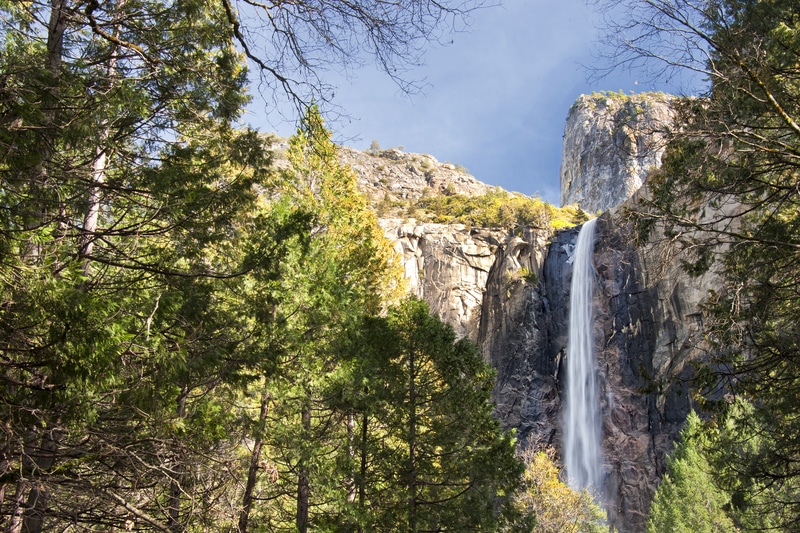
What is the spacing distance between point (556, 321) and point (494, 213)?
12.0 m

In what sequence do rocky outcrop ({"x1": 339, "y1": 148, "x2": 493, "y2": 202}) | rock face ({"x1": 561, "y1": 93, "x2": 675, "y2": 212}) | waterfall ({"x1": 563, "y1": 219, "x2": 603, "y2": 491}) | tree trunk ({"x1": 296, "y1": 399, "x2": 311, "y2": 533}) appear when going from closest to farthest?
tree trunk ({"x1": 296, "y1": 399, "x2": 311, "y2": 533}) → waterfall ({"x1": 563, "y1": 219, "x2": 603, "y2": 491}) → rock face ({"x1": 561, "y1": 93, "x2": 675, "y2": 212}) → rocky outcrop ({"x1": 339, "y1": 148, "x2": 493, "y2": 202})

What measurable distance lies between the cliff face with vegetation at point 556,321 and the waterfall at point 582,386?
1.79 feet

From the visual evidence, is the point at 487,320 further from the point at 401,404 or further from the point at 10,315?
the point at 10,315

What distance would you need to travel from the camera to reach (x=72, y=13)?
3551 millimetres

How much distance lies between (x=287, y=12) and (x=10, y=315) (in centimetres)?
238

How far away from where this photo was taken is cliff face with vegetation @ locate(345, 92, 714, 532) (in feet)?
90.9

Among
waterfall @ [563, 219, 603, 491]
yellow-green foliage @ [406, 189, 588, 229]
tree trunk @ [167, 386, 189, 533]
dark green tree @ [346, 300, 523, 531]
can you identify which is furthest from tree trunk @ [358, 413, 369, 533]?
yellow-green foliage @ [406, 189, 588, 229]

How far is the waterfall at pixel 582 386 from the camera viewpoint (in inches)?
1155

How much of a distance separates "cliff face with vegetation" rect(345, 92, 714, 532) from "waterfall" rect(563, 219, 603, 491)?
0.54 metres

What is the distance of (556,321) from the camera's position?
116 ft

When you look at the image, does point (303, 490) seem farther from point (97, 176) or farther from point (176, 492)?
point (97, 176)

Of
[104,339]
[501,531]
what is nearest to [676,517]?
[501,531]

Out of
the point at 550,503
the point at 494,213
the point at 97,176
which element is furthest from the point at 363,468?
the point at 494,213

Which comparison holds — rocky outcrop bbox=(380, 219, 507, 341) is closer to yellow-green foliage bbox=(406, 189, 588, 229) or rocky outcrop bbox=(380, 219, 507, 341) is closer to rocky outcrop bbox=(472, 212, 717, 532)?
rocky outcrop bbox=(472, 212, 717, 532)
